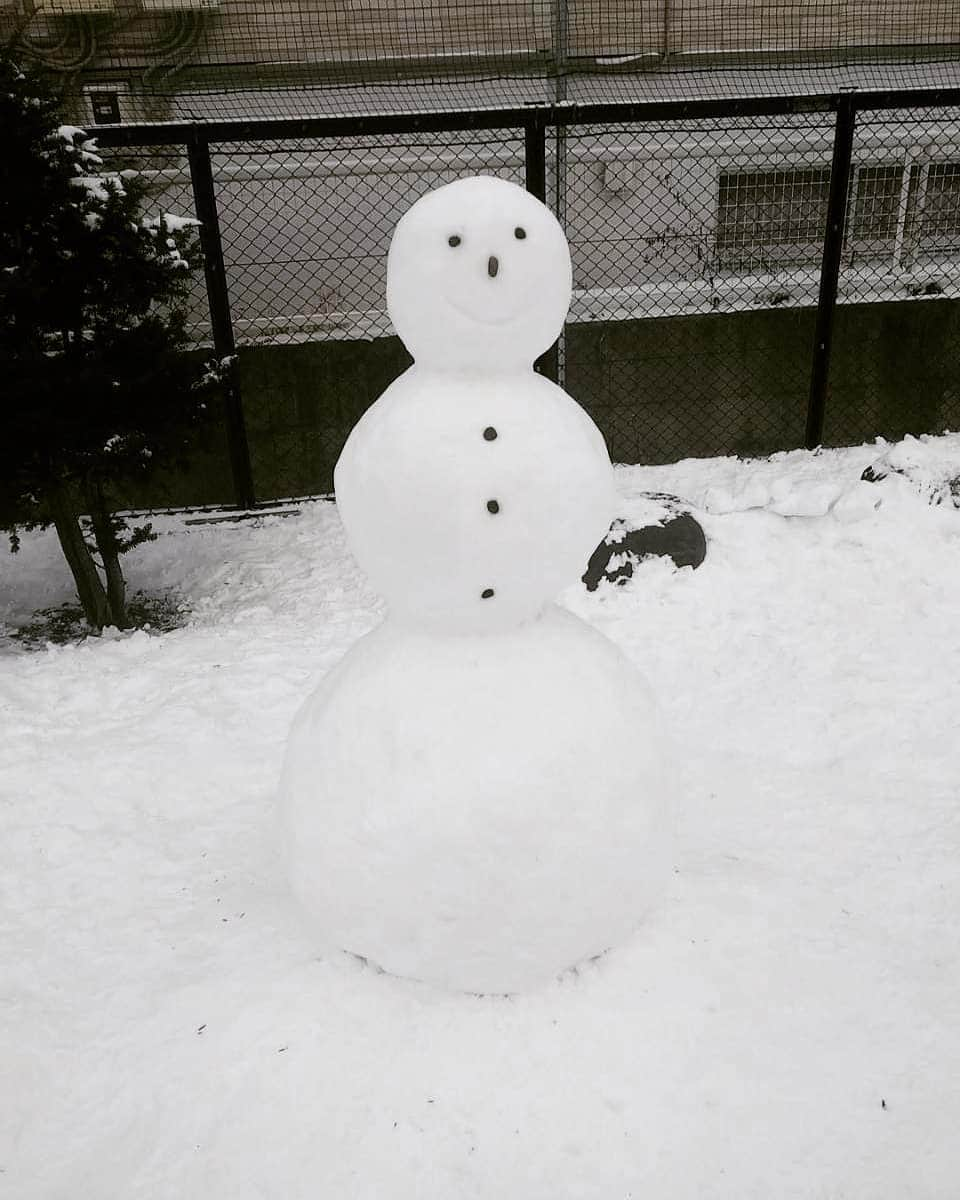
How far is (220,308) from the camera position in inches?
203

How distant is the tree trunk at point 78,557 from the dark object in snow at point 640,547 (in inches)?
93.5

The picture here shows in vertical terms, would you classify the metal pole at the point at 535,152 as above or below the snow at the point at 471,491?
above

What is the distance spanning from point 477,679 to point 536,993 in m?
0.82

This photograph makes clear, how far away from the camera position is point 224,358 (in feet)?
16.1

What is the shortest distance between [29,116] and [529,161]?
250cm

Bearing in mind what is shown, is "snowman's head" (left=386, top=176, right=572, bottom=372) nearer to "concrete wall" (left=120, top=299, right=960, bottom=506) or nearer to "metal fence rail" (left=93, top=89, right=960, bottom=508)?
"metal fence rail" (left=93, top=89, right=960, bottom=508)

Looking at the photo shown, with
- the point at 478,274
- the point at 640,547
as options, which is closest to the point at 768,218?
the point at 640,547

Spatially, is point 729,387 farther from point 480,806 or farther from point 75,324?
point 480,806

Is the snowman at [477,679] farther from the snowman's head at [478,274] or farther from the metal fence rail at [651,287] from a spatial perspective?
the metal fence rail at [651,287]

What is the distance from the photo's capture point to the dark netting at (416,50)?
22.0 ft

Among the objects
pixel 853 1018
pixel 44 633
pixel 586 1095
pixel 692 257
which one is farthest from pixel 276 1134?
pixel 692 257

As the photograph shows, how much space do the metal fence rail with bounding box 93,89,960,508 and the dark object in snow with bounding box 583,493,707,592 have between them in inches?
77.4

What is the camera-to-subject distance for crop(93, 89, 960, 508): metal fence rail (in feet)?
20.2

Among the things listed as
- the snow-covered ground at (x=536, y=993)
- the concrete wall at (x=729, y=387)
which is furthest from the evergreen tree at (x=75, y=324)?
the concrete wall at (x=729, y=387)
